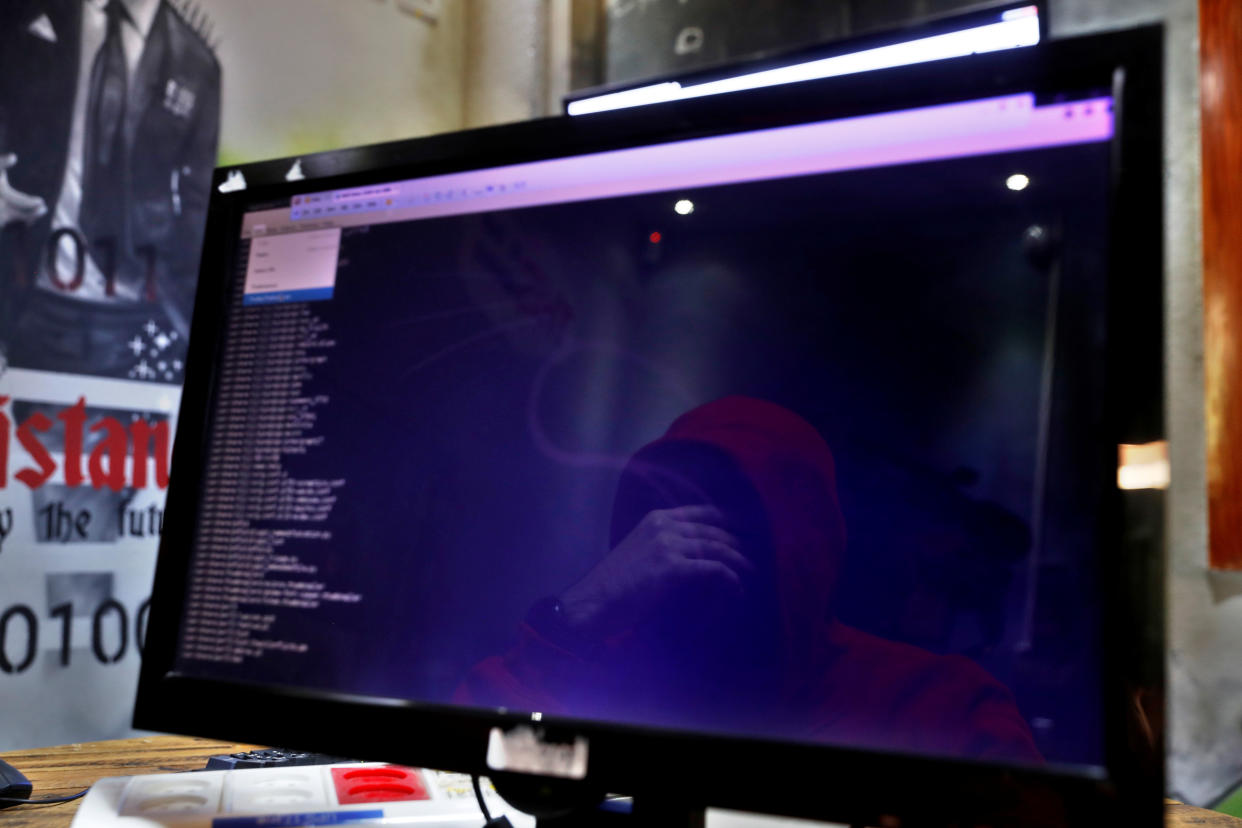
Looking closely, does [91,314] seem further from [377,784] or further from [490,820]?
[490,820]

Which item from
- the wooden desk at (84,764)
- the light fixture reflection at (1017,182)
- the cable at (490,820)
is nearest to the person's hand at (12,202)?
the wooden desk at (84,764)

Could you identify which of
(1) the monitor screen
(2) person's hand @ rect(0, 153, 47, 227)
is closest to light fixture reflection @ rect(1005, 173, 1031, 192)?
(1) the monitor screen

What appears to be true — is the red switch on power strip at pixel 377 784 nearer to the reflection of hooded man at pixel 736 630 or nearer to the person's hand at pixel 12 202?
the reflection of hooded man at pixel 736 630

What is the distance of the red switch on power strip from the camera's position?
0.55m

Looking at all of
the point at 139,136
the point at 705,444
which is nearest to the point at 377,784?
the point at 705,444

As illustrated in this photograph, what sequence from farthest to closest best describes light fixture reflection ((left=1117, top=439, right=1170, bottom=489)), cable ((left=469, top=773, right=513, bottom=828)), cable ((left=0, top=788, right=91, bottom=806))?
1. cable ((left=0, top=788, right=91, bottom=806))
2. cable ((left=469, top=773, right=513, bottom=828))
3. light fixture reflection ((left=1117, top=439, right=1170, bottom=489))

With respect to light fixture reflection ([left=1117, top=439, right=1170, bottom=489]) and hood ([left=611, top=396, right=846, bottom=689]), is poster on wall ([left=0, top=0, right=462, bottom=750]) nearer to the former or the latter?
hood ([left=611, top=396, right=846, bottom=689])

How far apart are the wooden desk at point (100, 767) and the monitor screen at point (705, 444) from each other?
0.59ft

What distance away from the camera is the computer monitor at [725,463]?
13.9 inches

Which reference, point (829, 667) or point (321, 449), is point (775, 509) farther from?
point (321, 449)

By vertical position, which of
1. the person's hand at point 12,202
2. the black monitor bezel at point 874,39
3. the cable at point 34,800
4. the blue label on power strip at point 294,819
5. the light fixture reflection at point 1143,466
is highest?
the black monitor bezel at point 874,39

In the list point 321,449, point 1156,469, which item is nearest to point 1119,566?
point 1156,469

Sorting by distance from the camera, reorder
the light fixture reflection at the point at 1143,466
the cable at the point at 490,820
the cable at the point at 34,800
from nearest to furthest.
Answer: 1. the light fixture reflection at the point at 1143,466
2. the cable at the point at 490,820
3. the cable at the point at 34,800

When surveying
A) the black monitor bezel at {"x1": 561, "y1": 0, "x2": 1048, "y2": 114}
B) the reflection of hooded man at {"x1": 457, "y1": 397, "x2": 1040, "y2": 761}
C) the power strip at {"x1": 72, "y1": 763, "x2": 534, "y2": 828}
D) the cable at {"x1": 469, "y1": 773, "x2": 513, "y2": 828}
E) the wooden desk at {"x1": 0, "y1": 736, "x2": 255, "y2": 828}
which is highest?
the black monitor bezel at {"x1": 561, "y1": 0, "x2": 1048, "y2": 114}
